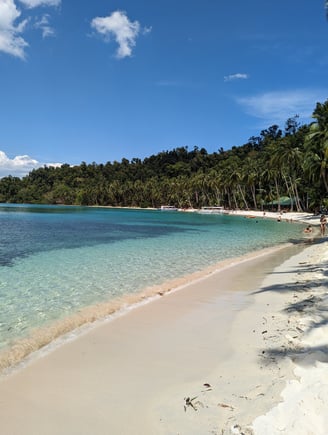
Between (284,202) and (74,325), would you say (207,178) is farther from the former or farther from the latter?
(74,325)

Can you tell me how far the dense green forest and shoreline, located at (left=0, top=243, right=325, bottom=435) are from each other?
30.3 meters

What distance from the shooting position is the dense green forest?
57347mm

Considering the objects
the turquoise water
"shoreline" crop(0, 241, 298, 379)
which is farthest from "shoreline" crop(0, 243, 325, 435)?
the turquoise water

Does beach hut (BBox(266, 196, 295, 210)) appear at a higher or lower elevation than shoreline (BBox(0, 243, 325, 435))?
higher

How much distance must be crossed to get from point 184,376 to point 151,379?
0.47 meters

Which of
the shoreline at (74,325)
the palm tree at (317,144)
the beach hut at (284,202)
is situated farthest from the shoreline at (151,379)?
the beach hut at (284,202)

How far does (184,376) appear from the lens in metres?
5.09

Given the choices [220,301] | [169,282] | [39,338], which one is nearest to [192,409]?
[39,338]

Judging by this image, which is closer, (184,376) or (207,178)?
(184,376)

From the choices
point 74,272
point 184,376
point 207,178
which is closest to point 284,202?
point 207,178

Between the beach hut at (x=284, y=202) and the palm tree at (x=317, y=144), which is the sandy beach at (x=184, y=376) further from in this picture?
the beach hut at (x=284, y=202)

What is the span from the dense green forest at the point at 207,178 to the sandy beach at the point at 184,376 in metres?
29.9

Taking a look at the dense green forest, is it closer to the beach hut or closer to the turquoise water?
the beach hut

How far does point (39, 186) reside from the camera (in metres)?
186
